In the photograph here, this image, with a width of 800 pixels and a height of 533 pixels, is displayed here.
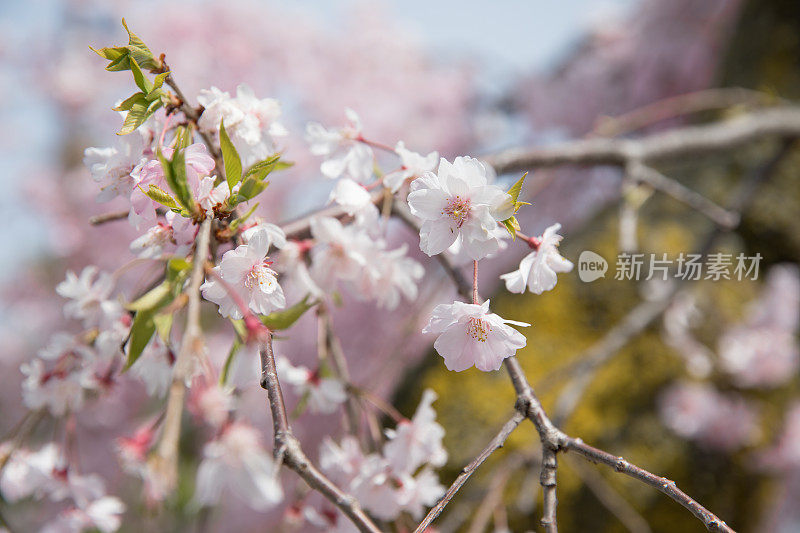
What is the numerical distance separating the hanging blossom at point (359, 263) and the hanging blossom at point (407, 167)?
57mm

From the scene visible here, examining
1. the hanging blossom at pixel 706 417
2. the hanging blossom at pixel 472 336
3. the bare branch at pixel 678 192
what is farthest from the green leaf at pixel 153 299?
the hanging blossom at pixel 706 417

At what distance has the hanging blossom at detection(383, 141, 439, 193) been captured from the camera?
53 centimetres

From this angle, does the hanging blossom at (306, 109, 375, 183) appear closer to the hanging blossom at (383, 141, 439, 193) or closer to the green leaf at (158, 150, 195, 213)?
the hanging blossom at (383, 141, 439, 193)

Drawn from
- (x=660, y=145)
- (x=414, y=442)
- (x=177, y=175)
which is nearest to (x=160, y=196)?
(x=177, y=175)

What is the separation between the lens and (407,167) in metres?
0.54

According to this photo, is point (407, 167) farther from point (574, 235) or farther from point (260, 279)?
point (574, 235)

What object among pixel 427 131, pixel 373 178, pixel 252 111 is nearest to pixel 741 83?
pixel 427 131

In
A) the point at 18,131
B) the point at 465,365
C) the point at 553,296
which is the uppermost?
the point at 465,365

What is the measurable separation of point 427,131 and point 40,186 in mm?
2833

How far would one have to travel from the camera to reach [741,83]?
2.09 meters

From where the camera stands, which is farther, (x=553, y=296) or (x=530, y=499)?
(x=553, y=296)

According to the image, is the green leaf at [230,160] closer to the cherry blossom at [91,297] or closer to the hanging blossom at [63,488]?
the cherry blossom at [91,297]

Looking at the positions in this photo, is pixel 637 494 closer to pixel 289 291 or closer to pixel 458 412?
pixel 458 412

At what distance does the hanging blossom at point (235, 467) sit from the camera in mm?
493
